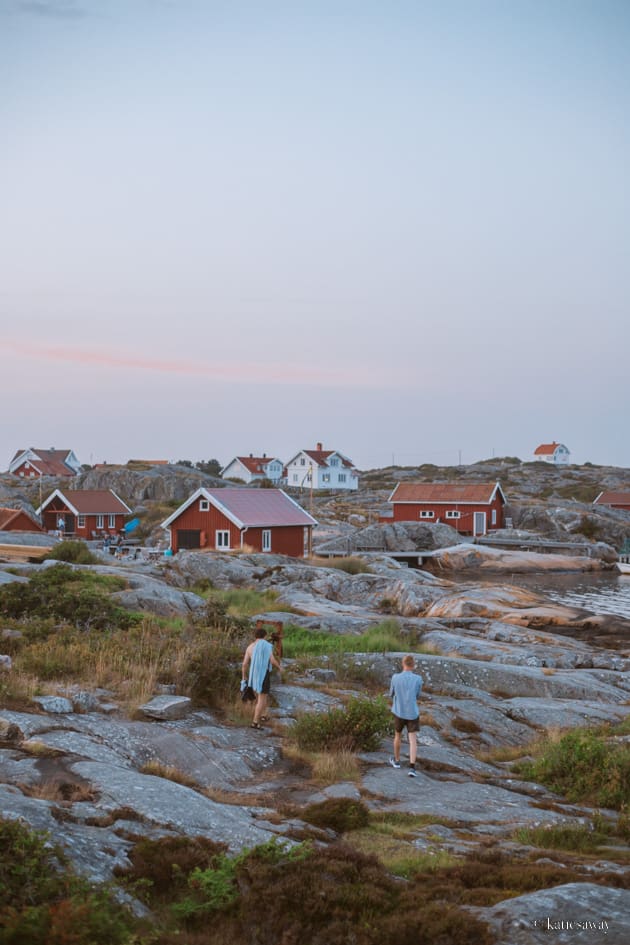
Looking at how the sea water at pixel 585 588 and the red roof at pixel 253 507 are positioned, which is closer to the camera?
the sea water at pixel 585 588

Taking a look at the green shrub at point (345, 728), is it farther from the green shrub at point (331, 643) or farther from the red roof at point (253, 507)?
the red roof at point (253, 507)

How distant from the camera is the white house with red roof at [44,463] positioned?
12481 cm

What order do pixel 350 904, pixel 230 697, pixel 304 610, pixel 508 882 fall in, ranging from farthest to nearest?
1. pixel 304 610
2. pixel 230 697
3. pixel 508 882
4. pixel 350 904

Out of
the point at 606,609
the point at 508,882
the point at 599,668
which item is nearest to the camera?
the point at 508,882

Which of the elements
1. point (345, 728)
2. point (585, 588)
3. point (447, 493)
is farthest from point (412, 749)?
point (447, 493)

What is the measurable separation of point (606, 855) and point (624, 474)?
131055 millimetres

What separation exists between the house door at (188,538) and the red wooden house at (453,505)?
3277 cm

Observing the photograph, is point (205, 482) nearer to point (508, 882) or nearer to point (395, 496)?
point (395, 496)

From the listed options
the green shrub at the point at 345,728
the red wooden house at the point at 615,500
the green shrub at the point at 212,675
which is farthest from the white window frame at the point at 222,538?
the red wooden house at the point at 615,500

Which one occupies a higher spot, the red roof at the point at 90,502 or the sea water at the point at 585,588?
the red roof at the point at 90,502

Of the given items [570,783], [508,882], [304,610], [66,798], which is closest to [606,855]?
[508,882]

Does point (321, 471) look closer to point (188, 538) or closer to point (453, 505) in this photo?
point (453, 505)

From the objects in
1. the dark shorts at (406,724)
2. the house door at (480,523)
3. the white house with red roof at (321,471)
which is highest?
the white house with red roof at (321,471)

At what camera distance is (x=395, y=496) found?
82.1 m
